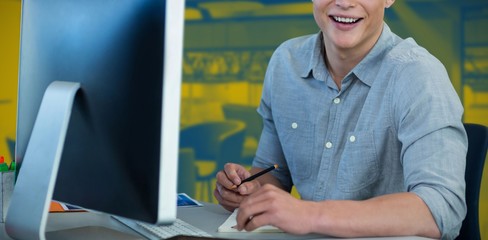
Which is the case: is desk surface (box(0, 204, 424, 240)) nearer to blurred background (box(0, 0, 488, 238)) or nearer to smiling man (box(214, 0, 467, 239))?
smiling man (box(214, 0, 467, 239))

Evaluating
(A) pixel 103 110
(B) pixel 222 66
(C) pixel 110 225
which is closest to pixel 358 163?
(C) pixel 110 225

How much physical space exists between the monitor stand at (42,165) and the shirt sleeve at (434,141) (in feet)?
2.30

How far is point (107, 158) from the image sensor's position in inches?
43.9

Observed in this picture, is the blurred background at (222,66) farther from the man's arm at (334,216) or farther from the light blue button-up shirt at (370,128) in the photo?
the man's arm at (334,216)

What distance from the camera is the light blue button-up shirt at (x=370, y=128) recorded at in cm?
146

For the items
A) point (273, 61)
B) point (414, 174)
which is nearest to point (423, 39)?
point (273, 61)

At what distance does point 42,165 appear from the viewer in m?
1.16

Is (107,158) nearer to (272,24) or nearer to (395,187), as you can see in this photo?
(395,187)

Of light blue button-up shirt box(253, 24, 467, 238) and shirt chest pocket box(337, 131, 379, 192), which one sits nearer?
light blue button-up shirt box(253, 24, 467, 238)

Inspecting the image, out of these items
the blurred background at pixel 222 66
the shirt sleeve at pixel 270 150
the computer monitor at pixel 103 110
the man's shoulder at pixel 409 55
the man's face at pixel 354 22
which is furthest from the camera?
the blurred background at pixel 222 66

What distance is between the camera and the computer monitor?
1.00 m

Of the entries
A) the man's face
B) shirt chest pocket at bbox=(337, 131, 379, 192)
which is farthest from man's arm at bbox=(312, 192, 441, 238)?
the man's face

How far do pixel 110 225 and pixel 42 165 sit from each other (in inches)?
15.7

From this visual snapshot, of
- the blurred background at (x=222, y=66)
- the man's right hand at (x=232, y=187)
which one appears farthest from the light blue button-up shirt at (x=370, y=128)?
the blurred background at (x=222, y=66)
